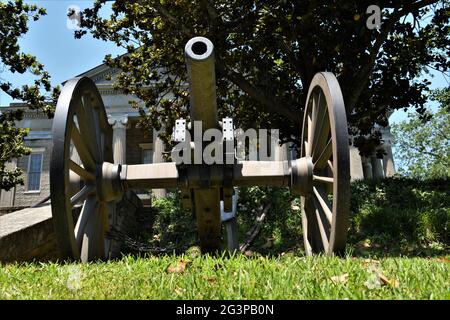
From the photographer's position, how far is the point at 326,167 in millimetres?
4461

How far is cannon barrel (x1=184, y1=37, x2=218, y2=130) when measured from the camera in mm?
3635

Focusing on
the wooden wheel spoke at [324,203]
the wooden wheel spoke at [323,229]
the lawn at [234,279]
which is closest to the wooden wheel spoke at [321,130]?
the wooden wheel spoke at [324,203]

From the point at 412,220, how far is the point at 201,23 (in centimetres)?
593

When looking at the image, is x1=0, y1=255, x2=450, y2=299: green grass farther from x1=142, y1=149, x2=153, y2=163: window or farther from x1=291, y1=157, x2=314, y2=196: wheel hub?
x1=142, y1=149, x2=153, y2=163: window

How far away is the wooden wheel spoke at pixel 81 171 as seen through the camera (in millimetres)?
3884

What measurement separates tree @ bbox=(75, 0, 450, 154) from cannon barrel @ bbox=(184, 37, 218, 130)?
5.94 metres

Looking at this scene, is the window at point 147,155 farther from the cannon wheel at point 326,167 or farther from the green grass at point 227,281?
the green grass at point 227,281

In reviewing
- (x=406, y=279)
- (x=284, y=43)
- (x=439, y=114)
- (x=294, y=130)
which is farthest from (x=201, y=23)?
(x=439, y=114)

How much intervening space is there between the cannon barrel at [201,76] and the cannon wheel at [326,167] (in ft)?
3.11

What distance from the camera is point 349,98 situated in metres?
9.94

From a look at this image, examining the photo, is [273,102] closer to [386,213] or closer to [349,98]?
[349,98]

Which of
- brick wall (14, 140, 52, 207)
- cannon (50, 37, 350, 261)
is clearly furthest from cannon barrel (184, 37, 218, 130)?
brick wall (14, 140, 52, 207)

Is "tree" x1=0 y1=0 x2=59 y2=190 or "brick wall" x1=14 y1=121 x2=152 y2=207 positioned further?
"brick wall" x1=14 y1=121 x2=152 y2=207

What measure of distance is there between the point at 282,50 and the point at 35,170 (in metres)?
24.3
